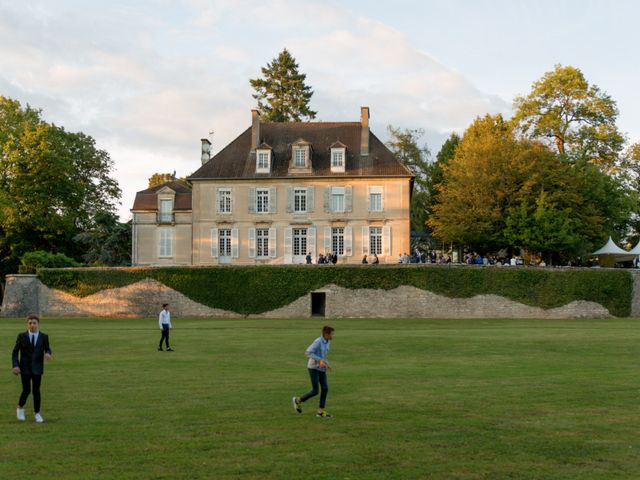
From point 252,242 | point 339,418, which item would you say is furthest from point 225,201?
point 339,418

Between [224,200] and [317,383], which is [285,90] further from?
[317,383]

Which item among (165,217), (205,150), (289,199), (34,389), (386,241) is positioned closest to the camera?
(34,389)

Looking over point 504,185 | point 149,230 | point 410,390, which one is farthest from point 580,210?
point 410,390

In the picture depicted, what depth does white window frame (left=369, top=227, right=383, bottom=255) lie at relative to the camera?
56.9 meters

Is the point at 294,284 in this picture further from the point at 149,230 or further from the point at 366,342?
the point at 366,342

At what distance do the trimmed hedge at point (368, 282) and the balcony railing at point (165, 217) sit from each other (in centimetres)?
733

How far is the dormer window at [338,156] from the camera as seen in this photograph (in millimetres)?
57312

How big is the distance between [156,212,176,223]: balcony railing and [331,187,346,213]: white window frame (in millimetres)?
12237

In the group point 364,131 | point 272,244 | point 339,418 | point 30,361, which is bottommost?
point 339,418

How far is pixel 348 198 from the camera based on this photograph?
187ft

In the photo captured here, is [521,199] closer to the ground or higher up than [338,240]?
higher up

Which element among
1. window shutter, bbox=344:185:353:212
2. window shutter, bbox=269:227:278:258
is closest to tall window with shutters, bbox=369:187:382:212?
window shutter, bbox=344:185:353:212

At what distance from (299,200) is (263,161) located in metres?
3.97

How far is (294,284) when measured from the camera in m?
51.4
